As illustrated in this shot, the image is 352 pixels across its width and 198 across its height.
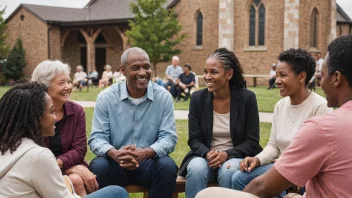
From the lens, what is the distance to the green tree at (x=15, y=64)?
36.3m

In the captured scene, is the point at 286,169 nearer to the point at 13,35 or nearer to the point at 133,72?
the point at 133,72

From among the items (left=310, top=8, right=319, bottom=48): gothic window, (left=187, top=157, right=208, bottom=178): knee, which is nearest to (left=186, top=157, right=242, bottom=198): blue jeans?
(left=187, top=157, right=208, bottom=178): knee

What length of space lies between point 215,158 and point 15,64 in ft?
115

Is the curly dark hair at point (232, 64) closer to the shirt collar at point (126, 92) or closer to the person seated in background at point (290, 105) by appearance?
the person seated in background at point (290, 105)

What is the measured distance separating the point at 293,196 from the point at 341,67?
1204 millimetres

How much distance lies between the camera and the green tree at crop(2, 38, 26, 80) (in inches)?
1431

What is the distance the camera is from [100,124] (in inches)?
173

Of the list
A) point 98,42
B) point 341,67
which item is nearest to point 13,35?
point 98,42

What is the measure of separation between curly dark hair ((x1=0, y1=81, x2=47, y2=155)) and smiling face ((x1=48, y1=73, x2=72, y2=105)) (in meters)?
1.29

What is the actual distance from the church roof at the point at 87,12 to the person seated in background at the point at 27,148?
31.2 meters

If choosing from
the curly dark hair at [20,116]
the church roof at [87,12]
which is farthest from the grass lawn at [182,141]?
the church roof at [87,12]

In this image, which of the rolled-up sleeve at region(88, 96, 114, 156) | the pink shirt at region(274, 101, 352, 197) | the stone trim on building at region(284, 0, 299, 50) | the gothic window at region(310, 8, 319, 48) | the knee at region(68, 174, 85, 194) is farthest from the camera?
the gothic window at region(310, 8, 319, 48)

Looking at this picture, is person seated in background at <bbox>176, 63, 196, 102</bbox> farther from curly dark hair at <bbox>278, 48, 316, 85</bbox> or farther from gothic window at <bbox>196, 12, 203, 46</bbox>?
gothic window at <bbox>196, 12, 203, 46</bbox>

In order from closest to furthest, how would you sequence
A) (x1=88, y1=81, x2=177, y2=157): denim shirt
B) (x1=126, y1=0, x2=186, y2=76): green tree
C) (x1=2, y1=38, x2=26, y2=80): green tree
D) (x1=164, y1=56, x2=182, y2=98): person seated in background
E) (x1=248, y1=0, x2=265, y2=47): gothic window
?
(x1=88, y1=81, x2=177, y2=157): denim shirt → (x1=164, y1=56, x2=182, y2=98): person seated in background → (x1=248, y1=0, x2=265, y2=47): gothic window → (x1=126, y1=0, x2=186, y2=76): green tree → (x1=2, y1=38, x2=26, y2=80): green tree
